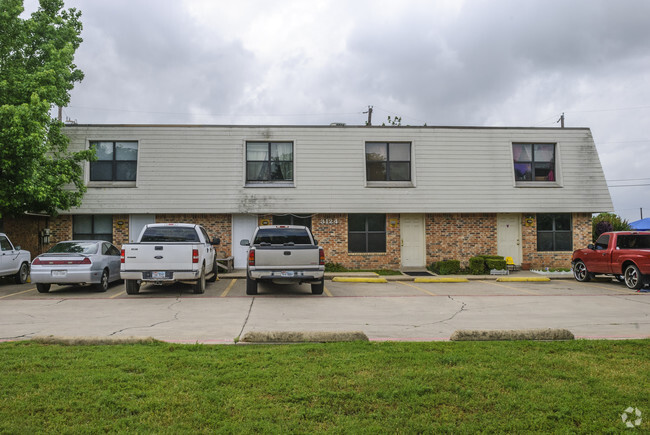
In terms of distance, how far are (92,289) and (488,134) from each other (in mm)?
16510

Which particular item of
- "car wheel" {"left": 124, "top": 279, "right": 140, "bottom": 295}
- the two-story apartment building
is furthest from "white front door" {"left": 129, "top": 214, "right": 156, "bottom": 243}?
"car wheel" {"left": 124, "top": 279, "right": 140, "bottom": 295}

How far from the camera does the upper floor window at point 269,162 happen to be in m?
19.5

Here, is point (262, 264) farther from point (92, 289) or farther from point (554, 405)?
point (554, 405)

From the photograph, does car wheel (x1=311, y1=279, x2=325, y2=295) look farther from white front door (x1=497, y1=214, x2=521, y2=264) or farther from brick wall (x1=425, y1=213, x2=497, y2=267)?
white front door (x1=497, y1=214, x2=521, y2=264)

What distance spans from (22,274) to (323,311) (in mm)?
11276

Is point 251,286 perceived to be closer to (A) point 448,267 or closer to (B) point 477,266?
(A) point 448,267

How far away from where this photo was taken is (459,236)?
1989 centimetres

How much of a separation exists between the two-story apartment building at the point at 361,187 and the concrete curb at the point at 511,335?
12.5m

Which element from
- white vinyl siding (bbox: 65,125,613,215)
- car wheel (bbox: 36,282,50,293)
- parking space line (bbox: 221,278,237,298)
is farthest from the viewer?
white vinyl siding (bbox: 65,125,613,215)

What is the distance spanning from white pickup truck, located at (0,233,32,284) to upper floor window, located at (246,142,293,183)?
844cm

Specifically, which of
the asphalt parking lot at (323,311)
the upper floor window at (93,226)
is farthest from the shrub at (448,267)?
the upper floor window at (93,226)

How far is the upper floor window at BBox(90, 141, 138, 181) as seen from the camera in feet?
62.7

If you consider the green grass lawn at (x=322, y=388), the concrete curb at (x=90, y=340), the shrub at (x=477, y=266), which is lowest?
the green grass lawn at (x=322, y=388)

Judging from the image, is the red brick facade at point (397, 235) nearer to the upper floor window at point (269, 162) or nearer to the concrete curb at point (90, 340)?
the upper floor window at point (269, 162)
